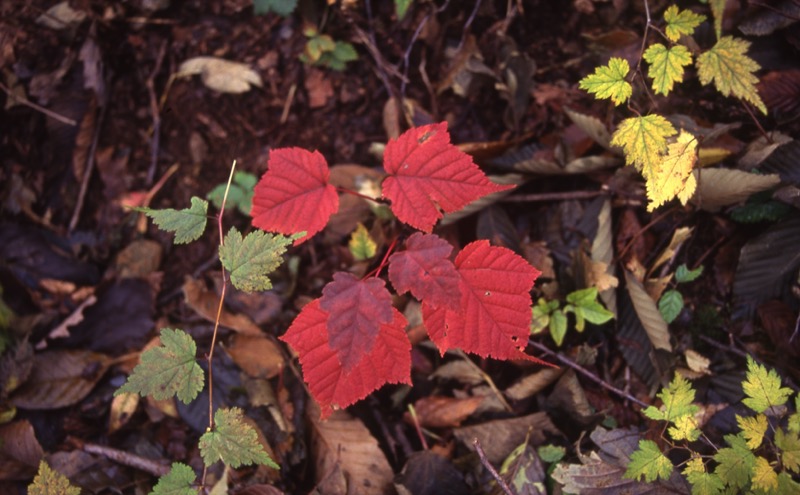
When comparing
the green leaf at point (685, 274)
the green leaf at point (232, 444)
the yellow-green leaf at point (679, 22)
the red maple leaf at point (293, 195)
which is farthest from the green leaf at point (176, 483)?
the yellow-green leaf at point (679, 22)

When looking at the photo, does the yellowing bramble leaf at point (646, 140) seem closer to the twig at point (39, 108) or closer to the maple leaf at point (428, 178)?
the maple leaf at point (428, 178)

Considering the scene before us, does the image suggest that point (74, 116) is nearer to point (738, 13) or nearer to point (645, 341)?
point (645, 341)

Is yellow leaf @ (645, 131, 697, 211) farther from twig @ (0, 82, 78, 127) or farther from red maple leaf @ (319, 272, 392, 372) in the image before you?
twig @ (0, 82, 78, 127)

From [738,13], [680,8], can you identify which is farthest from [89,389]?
[738,13]

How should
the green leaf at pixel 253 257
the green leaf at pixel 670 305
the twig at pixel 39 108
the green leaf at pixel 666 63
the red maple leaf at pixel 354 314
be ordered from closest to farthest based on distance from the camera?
the red maple leaf at pixel 354 314 < the green leaf at pixel 253 257 < the green leaf at pixel 666 63 < the green leaf at pixel 670 305 < the twig at pixel 39 108

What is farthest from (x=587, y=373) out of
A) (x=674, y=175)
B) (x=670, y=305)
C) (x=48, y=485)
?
(x=48, y=485)
